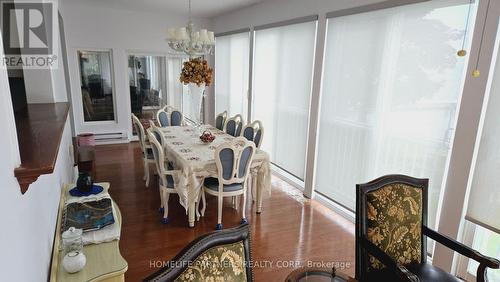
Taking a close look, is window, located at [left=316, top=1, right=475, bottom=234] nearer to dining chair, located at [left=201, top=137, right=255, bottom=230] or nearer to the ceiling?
dining chair, located at [left=201, top=137, right=255, bottom=230]

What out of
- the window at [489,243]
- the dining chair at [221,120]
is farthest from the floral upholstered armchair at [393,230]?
the dining chair at [221,120]

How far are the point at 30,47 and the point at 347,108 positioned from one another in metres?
3.06

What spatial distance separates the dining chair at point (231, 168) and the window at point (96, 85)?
14.0 feet

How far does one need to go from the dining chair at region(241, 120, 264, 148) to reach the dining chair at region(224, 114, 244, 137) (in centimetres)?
27

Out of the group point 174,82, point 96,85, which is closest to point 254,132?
point 174,82

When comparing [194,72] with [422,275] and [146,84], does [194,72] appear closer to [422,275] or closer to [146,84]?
[422,275]

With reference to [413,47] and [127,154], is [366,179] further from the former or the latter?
[127,154]

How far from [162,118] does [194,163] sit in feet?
7.84

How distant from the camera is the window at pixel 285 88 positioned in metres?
4.18

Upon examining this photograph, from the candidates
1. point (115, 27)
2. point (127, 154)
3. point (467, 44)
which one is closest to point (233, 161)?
point (467, 44)

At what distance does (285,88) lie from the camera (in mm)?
4645

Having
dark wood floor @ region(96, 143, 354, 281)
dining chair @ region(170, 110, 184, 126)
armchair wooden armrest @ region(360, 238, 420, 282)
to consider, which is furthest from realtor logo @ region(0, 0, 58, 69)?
dining chair @ region(170, 110, 184, 126)

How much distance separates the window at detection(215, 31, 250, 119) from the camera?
5.81m

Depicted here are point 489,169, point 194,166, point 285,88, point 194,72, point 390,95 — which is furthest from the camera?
point 285,88
